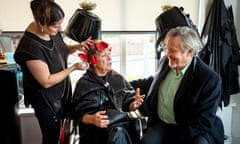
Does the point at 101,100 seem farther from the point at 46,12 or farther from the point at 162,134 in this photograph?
the point at 46,12

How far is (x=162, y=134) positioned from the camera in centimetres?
Answer: 186

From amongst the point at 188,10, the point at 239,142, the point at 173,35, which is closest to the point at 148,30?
the point at 188,10

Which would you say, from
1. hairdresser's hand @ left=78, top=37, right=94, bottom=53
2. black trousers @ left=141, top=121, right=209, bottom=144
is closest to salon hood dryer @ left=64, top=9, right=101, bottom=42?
hairdresser's hand @ left=78, top=37, right=94, bottom=53

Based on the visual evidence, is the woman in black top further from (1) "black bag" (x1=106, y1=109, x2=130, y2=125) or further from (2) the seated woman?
(1) "black bag" (x1=106, y1=109, x2=130, y2=125)

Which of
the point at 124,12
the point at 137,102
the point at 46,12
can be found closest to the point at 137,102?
the point at 137,102

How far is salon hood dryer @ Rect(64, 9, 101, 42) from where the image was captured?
6.11ft

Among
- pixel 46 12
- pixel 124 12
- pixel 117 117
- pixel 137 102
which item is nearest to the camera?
pixel 46 12

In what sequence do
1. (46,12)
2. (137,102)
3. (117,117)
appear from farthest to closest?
1. (137,102)
2. (117,117)
3. (46,12)

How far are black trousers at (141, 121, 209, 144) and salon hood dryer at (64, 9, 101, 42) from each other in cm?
75

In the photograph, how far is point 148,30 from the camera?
2.55m

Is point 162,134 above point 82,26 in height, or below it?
below

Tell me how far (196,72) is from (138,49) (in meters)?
1.05

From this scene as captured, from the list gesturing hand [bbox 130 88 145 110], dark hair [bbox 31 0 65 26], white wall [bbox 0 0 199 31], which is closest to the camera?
dark hair [bbox 31 0 65 26]

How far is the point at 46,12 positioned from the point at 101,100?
0.66m
